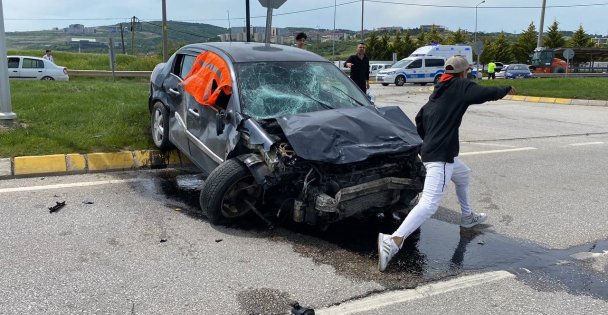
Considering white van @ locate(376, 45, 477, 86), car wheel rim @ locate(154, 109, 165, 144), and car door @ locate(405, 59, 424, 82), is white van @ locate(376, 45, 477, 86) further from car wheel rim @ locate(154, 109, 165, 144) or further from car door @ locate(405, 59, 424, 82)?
car wheel rim @ locate(154, 109, 165, 144)

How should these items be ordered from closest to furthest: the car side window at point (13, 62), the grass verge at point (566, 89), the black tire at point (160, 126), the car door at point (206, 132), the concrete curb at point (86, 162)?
the car door at point (206, 132), the concrete curb at point (86, 162), the black tire at point (160, 126), the grass verge at point (566, 89), the car side window at point (13, 62)

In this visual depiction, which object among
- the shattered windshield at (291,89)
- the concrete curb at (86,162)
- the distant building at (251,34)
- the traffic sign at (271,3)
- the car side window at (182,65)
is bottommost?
the concrete curb at (86,162)

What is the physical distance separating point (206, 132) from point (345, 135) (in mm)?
1667

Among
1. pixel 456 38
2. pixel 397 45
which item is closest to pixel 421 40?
pixel 397 45

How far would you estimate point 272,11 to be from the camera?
9.31m

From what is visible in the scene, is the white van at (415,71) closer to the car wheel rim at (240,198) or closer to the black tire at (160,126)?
the black tire at (160,126)

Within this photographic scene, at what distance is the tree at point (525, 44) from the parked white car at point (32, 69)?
53.3 metres

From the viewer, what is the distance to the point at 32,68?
2359 cm

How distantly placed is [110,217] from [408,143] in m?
2.91

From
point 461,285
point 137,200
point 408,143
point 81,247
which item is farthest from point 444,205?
point 81,247

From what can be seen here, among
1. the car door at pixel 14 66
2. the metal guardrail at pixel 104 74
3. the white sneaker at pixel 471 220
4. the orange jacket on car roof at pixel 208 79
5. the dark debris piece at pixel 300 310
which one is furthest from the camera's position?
the metal guardrail at pixel 104 74

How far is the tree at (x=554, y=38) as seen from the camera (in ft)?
195

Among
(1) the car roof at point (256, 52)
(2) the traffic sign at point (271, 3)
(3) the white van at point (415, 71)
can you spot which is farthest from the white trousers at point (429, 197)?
(3) the white van at point (415, 71)

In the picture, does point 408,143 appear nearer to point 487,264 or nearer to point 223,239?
point 487,264
